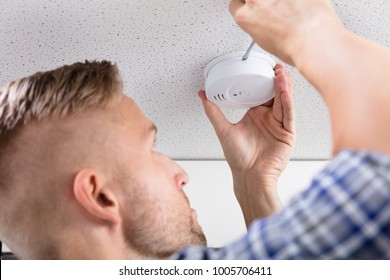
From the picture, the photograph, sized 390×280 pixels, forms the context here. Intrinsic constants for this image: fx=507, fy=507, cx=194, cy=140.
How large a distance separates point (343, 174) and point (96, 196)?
1.42 ft

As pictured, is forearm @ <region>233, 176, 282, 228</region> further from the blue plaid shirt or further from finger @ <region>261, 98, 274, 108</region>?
the blue plaid shirt

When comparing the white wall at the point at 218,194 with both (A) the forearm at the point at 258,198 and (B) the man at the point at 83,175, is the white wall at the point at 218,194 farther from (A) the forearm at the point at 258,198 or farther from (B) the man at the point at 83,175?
(B) the man at the point at 83,175

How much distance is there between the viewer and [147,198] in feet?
2.70

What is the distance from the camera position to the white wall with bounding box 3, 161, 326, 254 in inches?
51.1

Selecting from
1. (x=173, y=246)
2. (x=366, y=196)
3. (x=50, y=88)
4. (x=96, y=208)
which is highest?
(x=366, y=196)

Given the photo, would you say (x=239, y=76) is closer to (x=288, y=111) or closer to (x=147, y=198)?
(x=288, y=111)

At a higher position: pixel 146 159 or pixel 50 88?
pixel 50 88

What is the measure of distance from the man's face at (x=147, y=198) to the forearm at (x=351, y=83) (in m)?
0.34

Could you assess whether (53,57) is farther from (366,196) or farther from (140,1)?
(366,196)

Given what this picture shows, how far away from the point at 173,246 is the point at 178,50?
0.32m

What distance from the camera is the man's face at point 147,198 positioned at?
2.65ft
